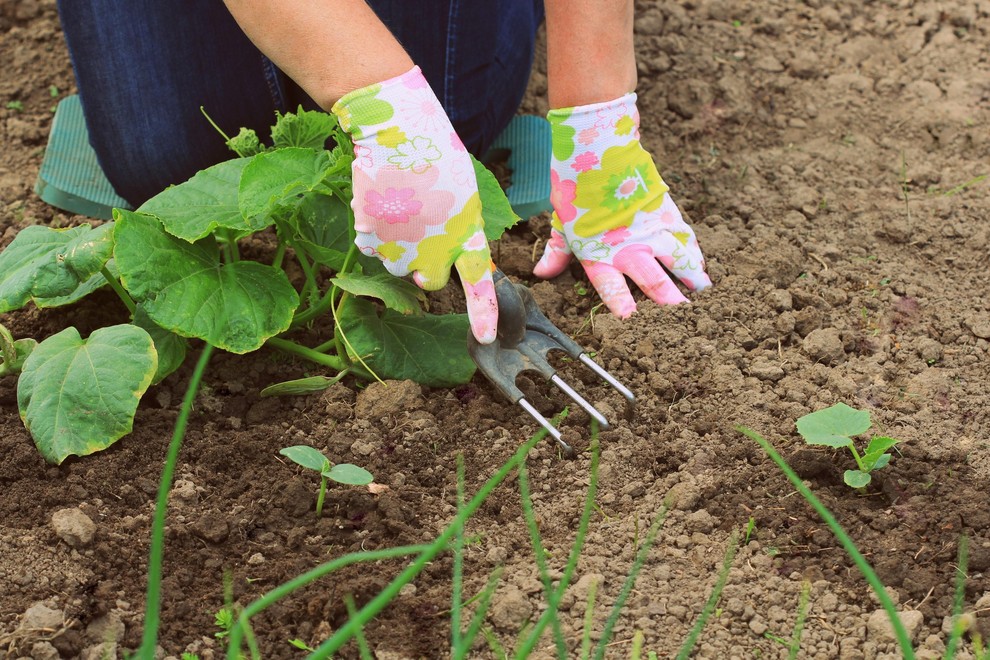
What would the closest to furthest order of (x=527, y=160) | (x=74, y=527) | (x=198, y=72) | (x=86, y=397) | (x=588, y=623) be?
(x=588, y=623)
(x=74, y=527)
(x=86, y=397)
(x=198, y=72)
(x=527, y=160)

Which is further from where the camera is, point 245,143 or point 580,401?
point 245,143

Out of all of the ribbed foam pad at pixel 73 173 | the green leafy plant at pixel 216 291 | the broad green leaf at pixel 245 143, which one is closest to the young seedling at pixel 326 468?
the green leafy plant at pixel 216 291

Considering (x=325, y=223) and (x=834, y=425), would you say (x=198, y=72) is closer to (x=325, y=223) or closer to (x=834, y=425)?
(x=325, y=223)

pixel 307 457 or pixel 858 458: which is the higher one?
pixel 307 457

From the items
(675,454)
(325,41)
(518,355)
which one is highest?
(325,41)

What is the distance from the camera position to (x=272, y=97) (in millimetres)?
2135

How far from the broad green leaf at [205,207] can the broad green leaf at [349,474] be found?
381 mm

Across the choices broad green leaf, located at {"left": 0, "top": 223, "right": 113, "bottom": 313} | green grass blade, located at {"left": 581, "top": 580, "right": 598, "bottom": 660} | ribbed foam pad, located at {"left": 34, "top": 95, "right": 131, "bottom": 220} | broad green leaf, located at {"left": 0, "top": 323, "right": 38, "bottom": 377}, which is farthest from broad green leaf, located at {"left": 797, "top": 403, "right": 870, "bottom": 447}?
ribbed foam pad, located at {"left": 34, "top": 95, "right": 131, "bottom": 220}

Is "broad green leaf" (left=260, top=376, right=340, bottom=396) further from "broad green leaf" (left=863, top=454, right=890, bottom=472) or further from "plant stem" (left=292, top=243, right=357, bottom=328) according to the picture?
"broad green leaf" (left=863, top=454, right=890, bottom=472)

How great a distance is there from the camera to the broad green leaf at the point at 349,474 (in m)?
1.36

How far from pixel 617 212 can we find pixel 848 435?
1.90ft

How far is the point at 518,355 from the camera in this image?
162 centimetres

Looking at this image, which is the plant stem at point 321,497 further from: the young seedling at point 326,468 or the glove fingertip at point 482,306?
the glove fingertip at point 482,306

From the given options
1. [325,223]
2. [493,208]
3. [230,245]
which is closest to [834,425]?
[493,208]
